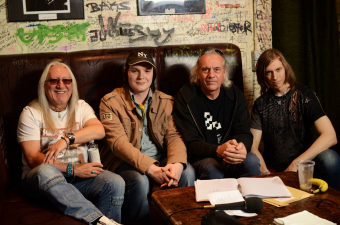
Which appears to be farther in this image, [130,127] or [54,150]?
[130,127]

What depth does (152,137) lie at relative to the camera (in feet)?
7.39

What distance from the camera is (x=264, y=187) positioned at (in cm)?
158

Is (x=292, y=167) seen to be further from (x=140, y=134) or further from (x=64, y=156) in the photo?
(x=64, y=156)

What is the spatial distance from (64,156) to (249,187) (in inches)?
46.1

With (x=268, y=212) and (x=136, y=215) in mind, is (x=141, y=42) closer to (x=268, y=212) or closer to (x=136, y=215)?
(x=136, y=215)

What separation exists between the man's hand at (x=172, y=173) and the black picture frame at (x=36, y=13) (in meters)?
1.56

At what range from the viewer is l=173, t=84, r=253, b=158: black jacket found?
86.3 inches

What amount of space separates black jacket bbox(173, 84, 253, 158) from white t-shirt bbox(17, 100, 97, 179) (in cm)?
63

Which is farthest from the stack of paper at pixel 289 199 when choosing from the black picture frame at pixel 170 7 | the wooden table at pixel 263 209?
the black picture frame at pixel 170 7

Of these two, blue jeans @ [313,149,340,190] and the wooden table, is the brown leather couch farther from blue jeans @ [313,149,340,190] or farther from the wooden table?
the wooden table

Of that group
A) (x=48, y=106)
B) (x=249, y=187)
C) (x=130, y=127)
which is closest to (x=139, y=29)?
(x=130, y=127)

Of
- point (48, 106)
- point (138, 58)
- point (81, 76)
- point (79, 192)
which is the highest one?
point (138, 58)

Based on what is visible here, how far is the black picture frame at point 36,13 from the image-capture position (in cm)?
263

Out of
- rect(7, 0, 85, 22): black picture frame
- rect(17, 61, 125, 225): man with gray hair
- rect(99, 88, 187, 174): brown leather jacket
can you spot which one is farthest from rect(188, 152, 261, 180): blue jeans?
rect(7, 0, 85, 22): black picture frame
